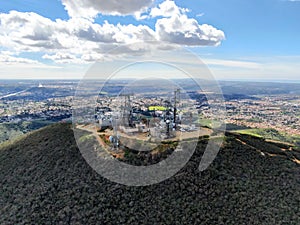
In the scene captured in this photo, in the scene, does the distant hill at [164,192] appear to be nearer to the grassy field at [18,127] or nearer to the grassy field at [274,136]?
the grassy field at [274,136]

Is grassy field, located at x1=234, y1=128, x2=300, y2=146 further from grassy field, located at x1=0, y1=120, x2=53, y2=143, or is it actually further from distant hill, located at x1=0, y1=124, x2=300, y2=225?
grassy field, located at x1=0, y1=120, x2=53, y2=143

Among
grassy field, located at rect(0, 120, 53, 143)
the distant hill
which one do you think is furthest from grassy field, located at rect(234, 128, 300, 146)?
grassy field, located at rect(0, 120, 53, 143)

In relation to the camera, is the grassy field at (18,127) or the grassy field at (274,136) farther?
the grassy field at (18,127)

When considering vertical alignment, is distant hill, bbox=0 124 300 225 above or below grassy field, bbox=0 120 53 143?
above

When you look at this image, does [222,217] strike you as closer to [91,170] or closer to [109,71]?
[91,170]

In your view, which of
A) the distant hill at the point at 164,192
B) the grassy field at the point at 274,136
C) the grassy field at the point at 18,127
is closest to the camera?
the distant hill at the point at 164,192

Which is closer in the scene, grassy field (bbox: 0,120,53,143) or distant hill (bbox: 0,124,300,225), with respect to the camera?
distant hill (bbox: 0,124,300,225)

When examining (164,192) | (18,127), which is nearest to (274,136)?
(164,192)

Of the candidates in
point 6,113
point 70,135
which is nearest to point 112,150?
point 70,135

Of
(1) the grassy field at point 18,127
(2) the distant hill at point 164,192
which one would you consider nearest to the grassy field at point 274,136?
(2) the distant hill at point 164,192
